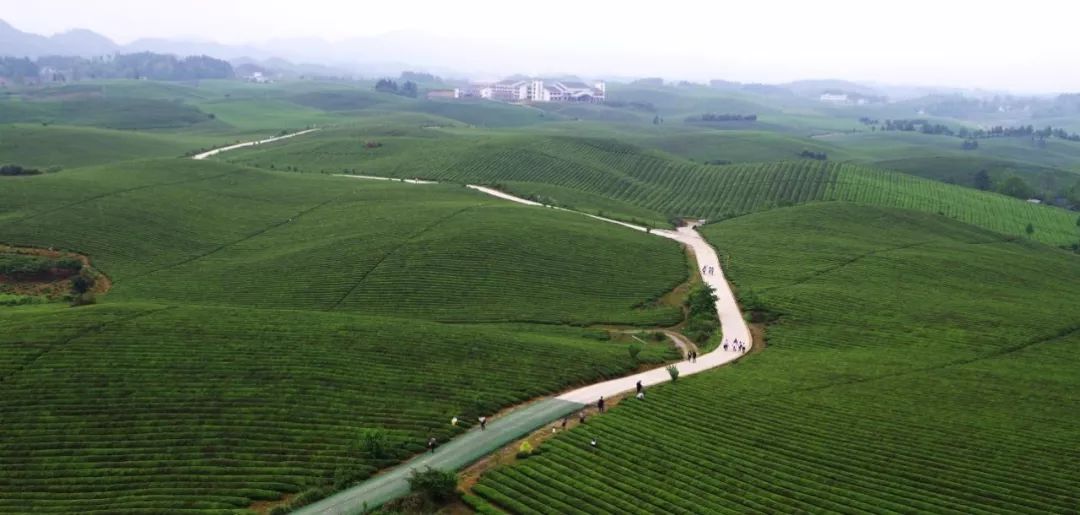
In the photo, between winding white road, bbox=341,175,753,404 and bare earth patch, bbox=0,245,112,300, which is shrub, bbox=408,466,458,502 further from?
bare earth patch, bbox=0,245,112,300

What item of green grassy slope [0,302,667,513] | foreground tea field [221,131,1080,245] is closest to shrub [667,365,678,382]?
green grassy slope [0,302,667,513]

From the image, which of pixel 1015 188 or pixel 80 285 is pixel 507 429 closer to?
pixel 80 285

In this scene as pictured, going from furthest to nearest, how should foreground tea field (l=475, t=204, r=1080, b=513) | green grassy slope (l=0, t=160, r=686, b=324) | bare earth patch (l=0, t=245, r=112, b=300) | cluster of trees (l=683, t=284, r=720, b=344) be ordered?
bare earth patch (l=0, t=245, r=112, b=300) → green grassy slope (l=0, t=160, r=686, b=324) → cluster of trees (l=683, t=284, r=720, b=344) → foreground tea field (l=475, t=204, r=1080, b=513)

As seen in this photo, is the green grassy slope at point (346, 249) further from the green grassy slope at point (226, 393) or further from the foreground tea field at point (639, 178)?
the foreground tea field at point (639, 178)

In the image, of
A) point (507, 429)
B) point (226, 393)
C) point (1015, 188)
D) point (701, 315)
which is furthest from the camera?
point (1015, 188)

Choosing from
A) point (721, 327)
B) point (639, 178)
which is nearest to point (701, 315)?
point (721, 327)

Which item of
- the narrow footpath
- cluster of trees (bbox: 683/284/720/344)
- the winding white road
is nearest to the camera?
the narrow footpath
